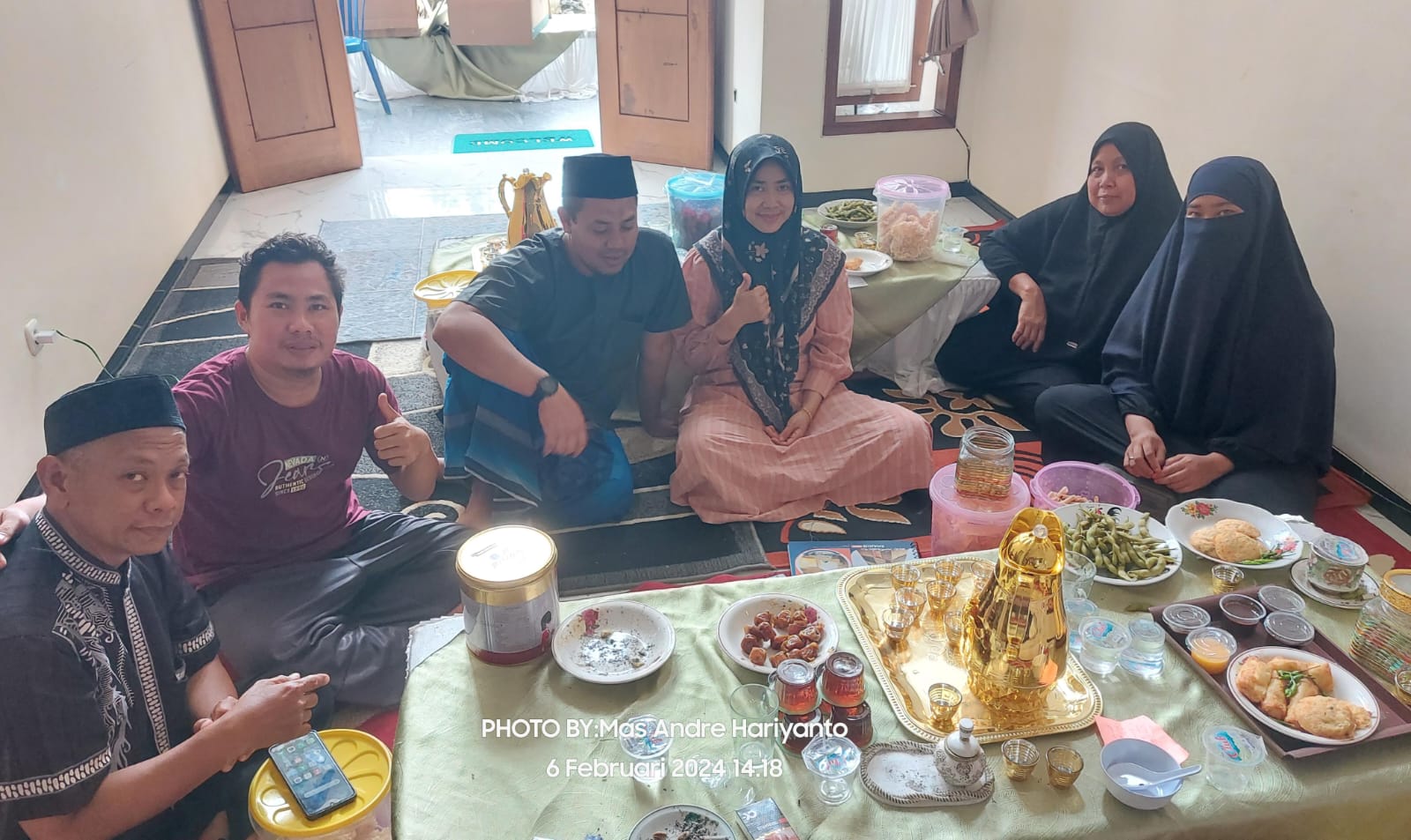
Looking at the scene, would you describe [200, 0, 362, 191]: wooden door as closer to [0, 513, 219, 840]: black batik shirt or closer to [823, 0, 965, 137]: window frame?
[823, 0, 965, 137]: window frame

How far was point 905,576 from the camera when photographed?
134 centimetres

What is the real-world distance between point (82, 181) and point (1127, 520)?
327cm

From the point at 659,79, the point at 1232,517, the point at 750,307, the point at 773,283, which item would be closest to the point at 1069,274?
the point at 773,283

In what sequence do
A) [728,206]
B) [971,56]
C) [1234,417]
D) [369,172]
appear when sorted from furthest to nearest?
[369,172], [971,56], [728,206], [1234,417]

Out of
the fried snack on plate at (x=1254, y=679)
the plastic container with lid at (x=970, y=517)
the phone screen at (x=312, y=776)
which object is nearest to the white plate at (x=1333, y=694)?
the fried snack on plate at (x=1254, y=679)

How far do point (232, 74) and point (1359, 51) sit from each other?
4618 mm

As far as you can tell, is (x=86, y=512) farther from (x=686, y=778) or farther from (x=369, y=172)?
(x=369, y=172)

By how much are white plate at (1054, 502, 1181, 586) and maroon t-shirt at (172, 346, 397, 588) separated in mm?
1255

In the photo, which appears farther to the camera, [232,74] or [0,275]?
[232,74]

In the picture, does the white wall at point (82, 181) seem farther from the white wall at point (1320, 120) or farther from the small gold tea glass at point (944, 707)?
the white wall at point (1320, 120)

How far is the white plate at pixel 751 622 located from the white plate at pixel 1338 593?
69cm

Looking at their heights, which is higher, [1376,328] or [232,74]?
[232,74]

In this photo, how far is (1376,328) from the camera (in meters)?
2.42

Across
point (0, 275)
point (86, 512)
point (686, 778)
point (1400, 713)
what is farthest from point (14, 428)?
point (1400, 713)
